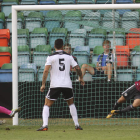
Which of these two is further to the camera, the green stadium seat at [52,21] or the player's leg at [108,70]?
the green stadium seat at [52,21]

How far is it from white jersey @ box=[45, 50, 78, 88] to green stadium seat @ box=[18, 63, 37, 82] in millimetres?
1761

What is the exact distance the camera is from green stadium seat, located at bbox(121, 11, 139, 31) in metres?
8.11

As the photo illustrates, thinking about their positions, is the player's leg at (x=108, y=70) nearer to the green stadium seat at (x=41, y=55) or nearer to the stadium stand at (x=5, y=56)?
the green stadium seat at (x=41, y=55)

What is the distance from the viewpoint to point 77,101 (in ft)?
24.1

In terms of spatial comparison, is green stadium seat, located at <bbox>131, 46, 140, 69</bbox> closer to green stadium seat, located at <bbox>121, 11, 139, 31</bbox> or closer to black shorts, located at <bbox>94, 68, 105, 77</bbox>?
green stadium seat, located at <bbox>121, 11, 139, 31</bbox>

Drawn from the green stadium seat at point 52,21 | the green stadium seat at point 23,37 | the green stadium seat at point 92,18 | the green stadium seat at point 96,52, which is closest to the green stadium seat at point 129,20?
the green stadium seat at point 92,18

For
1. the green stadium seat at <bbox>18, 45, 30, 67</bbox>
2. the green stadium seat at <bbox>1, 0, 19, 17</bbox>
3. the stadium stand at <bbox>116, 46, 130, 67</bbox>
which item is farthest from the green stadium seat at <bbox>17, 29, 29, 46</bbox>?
the green stadium seat at <bbox>1, 0, 19, 17</bbox>

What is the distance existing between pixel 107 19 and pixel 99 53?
1.04m

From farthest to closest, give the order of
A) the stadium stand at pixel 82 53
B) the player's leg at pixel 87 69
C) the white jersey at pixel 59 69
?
the stadium stand at pixel 82 53 < the player's leg at pixel 87 69 < the white jersey at pixel 59 69

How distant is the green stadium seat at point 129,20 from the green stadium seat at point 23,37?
2431 mm

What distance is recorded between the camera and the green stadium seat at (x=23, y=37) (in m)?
7.27

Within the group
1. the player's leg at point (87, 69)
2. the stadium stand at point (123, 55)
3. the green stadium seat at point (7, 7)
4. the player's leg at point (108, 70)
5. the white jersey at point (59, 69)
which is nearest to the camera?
the white jersey at point (59, 69)

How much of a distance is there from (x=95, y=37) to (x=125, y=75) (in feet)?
4.17

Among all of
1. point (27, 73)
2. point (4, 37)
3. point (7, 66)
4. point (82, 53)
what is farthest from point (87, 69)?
point (4, 37)
